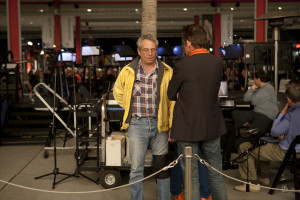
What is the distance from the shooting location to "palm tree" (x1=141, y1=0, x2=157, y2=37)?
5.75 m

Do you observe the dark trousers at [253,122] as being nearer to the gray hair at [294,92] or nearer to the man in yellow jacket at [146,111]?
the gray hair at [294,92]

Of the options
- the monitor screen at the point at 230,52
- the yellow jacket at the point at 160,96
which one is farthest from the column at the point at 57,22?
the yellow jacket at the point at 160,96

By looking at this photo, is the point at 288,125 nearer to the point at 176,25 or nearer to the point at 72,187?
the point at 72,187

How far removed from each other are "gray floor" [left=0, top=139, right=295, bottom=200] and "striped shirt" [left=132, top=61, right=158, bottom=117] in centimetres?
70

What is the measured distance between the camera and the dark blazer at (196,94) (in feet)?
9.48

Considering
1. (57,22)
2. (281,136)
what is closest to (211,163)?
(281,136)

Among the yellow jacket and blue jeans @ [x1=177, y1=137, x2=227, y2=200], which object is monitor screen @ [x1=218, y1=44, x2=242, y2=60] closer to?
the yellow jacket

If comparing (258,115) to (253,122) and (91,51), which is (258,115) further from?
(91,51)

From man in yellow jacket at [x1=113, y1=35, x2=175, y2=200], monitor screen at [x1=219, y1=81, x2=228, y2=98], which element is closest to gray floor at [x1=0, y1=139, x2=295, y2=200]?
man in yellow jacket at [x1=113, y1=35, x2=175, y2=200]

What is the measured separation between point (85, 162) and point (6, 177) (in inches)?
42.4

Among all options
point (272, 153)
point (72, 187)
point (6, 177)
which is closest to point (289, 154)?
point (272, 153)

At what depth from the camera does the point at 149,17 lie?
5.82m

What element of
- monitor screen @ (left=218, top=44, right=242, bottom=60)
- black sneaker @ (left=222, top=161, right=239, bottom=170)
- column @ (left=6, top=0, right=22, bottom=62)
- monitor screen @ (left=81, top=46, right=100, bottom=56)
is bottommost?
black sneaker @ (left=222, top=161, right=239, bottom=170)

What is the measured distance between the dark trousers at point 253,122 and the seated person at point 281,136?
0.45 ft
